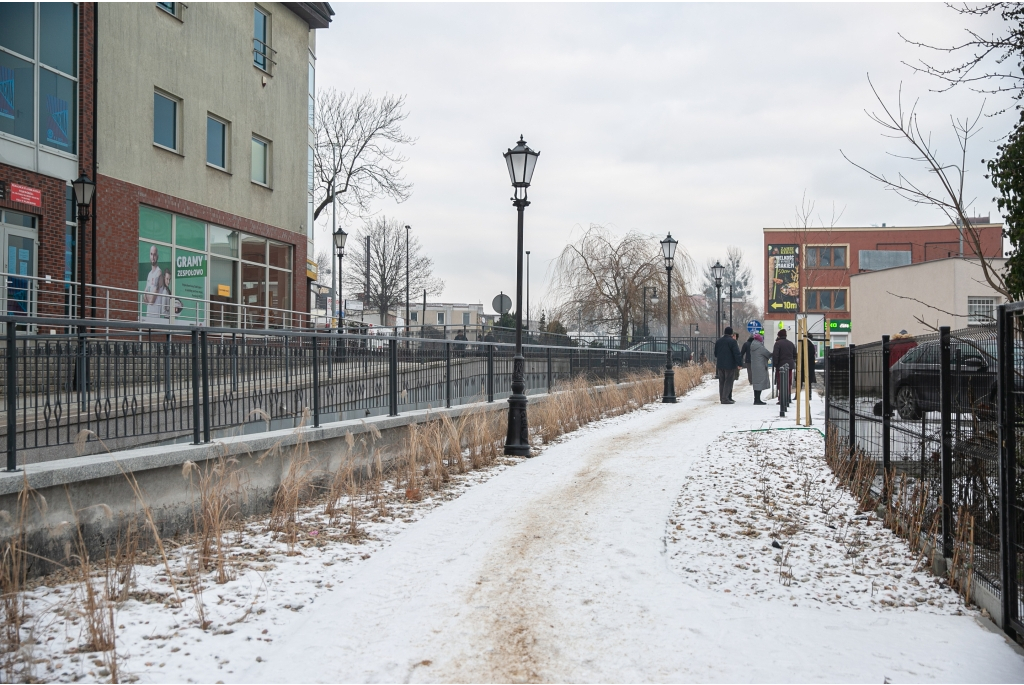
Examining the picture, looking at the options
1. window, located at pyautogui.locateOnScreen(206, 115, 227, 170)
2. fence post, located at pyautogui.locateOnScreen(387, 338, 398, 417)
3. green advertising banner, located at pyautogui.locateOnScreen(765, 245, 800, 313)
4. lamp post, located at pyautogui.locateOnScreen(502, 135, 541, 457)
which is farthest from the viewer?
green advertising banner, located at pyautogui.locateOnScreen(765, 245, 800, 313)

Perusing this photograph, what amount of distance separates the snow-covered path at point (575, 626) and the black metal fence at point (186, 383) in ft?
6.17

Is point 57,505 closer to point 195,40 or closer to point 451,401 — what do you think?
point 451,401

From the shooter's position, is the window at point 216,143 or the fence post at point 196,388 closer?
the fence post at point 196,388

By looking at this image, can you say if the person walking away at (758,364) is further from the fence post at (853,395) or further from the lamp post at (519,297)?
the fence post at (853,395)

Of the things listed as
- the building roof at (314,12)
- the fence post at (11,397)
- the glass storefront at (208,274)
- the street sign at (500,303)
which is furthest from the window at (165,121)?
the fence post at (11,397)

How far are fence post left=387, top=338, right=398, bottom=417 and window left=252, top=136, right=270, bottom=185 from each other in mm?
15045

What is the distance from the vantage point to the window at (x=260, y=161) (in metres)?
23.6

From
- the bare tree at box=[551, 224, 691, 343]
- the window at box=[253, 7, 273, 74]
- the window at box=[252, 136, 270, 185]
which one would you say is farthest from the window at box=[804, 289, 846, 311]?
the window at box=[253, 7, 273, 74]

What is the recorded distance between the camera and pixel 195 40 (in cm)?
2036

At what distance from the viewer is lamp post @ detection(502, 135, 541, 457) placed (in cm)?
1125

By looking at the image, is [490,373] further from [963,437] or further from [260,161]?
[260,161]

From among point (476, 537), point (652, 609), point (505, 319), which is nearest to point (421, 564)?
point (476, 537)

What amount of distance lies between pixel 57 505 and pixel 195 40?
58.6ft

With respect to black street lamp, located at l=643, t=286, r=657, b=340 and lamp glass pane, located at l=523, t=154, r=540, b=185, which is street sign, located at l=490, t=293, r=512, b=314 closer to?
black street lamp, located at l=643, t=286, r=657, b=340
